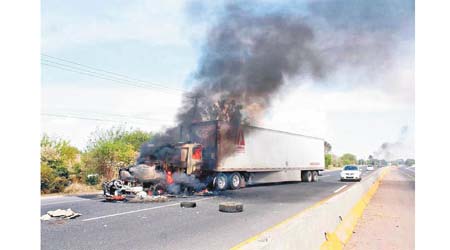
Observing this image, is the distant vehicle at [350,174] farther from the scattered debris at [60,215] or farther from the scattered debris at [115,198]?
the scattered debris at [60,215]

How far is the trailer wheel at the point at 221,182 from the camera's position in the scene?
1630cm

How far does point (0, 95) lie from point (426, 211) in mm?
4089

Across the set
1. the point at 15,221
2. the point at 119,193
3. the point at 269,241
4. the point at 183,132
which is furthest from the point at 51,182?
the point at 269,241

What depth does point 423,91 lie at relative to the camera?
13.3ft

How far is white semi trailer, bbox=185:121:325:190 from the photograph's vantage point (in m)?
16.1

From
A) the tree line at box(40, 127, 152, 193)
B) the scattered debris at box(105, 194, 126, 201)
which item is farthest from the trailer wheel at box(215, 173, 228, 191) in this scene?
the scattered debris at box(105, 194, 126, 201)

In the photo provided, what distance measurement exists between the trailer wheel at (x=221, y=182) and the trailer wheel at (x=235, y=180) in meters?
0.39

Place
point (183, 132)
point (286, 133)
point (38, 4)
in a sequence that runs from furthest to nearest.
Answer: point (286, 133) < point (183, 132) < point (38, 4)

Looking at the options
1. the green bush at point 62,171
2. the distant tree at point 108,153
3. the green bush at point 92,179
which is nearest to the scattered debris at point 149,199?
the distant tree at point 108,153

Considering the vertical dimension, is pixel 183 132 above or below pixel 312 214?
above

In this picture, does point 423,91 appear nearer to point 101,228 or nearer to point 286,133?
point 101,228

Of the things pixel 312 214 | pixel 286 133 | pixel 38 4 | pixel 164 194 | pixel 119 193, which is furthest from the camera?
pixel 286 133

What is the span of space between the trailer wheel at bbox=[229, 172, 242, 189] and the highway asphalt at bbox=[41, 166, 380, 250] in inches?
204

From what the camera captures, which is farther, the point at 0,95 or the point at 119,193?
the point at 119,193
